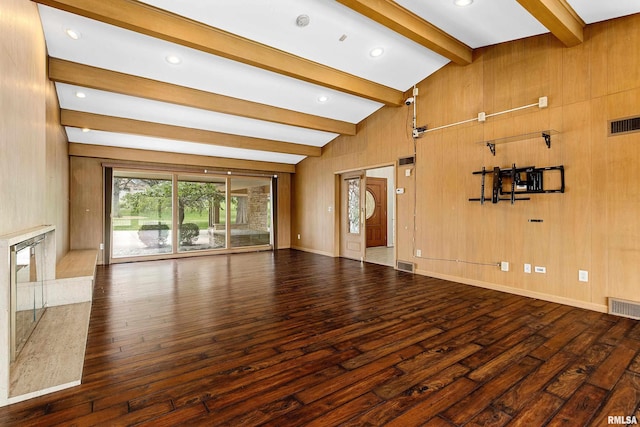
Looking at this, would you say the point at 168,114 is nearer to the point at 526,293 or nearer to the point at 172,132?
the point at 172,132

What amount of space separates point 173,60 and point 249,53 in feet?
3.57

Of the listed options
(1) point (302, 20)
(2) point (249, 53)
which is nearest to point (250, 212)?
(2) point (249, 53)

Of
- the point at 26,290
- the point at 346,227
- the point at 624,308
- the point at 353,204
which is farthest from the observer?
the point at 346,227

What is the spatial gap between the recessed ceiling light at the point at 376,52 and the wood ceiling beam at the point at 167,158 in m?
4.85

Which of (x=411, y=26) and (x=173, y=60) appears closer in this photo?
(x=411, y=26)

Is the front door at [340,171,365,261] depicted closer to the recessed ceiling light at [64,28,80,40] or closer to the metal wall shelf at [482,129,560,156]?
the metal wall shelf at [482,129,560,156]

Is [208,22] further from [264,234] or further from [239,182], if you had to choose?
[264,234]

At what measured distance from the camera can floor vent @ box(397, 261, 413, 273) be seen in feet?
19.2

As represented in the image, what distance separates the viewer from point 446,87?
5223mm

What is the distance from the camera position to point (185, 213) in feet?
26.0

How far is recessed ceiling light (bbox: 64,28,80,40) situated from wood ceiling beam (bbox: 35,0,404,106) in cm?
74

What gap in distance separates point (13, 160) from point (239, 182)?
6381 millimetres

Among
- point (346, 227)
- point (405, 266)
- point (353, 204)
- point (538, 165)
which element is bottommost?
point (405, 266)

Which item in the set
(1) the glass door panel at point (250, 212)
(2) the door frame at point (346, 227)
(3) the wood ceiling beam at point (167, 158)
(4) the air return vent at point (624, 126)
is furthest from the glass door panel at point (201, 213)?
(4) the air return vent at point (624, 126)
